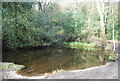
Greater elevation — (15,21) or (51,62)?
(15,21)

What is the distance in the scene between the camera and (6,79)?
5062 mm

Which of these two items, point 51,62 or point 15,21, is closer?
point 15,21

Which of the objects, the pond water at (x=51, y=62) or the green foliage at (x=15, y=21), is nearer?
the pond water at (x=51, y=62)

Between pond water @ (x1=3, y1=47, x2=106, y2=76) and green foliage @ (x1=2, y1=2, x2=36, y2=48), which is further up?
green foliage @ (x1=2, y1=2, x2=36, y2=48)

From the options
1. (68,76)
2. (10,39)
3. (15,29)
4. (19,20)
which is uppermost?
(19,20)

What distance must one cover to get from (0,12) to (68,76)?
4276 mm

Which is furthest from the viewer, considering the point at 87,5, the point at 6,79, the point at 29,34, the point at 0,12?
the point at 87,5

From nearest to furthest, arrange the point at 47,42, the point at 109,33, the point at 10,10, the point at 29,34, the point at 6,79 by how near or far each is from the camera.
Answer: the point at 6,79, the point at 10,10, the point at 29,34, the point at 47,42, the point at 109,33

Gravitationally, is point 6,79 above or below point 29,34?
below

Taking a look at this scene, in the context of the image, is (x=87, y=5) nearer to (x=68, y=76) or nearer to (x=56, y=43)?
(x=56, y=43)

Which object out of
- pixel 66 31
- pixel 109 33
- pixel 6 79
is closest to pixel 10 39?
pixel 6 79

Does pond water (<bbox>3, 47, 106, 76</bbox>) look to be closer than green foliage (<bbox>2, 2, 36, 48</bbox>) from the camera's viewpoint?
Yes

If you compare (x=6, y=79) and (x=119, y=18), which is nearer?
(x=6, y=79)

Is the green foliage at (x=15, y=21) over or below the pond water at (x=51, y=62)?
over
